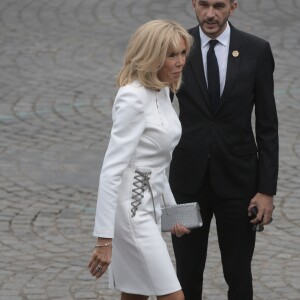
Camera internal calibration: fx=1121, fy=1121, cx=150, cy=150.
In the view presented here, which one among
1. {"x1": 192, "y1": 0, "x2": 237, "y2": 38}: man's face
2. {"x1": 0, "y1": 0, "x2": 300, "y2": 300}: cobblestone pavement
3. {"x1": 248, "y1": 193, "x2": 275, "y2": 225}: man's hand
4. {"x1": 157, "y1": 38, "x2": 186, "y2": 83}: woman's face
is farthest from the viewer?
{"x1": 0, "y1": 0, "x2": 300, "y2": 300}: cobblestone pavement

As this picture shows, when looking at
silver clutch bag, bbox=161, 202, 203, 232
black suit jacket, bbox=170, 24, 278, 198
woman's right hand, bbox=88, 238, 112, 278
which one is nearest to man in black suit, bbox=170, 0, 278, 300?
black suit jacket, bbox=170, 24, 278, 198

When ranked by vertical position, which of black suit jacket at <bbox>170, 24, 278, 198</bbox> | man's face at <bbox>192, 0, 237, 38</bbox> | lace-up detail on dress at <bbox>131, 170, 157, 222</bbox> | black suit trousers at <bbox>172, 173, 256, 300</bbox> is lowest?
black suit trousers at <bbox>172, 173, 256, 300</bbox>

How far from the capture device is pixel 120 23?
44.3ft

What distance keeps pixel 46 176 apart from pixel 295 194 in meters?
2.07

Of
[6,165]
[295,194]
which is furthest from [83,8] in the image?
[295,194]

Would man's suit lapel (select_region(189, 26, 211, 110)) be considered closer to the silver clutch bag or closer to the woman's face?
the woman's face

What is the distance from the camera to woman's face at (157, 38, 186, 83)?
17.8 ft

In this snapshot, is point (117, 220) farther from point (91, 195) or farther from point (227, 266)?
point (91, 195)

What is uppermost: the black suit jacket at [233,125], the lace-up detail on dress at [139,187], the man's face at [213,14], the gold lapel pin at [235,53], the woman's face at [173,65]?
the man's face at [213,14]

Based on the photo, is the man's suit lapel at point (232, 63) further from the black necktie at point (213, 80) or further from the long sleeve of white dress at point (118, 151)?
the long sleeve of white dress at point (118, 151)

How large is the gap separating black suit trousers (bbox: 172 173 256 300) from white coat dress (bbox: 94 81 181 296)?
0.55 m

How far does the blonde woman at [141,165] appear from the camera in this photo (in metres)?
5.32

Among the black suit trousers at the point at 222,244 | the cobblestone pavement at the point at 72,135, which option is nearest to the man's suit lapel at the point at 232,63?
the black suit trousers at the point at 222,244

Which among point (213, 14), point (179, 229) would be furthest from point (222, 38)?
point (179, 229)
